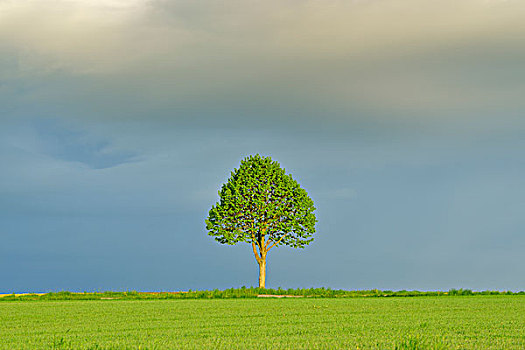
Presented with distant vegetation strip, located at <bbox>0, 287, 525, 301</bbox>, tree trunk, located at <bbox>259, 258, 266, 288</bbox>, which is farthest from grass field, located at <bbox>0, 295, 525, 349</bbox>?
tree trunk, located at <bbox>259, 258, 266, 288</bbox>

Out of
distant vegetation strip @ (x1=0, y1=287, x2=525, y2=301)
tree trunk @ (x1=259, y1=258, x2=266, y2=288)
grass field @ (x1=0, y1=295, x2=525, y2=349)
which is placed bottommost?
grass field @ (x1=0, y1=295, x2=525, y2=349)

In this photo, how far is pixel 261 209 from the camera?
5422 cm

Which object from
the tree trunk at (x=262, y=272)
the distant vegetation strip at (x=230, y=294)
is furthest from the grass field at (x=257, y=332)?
the tree trunk at (x=262, y=272)

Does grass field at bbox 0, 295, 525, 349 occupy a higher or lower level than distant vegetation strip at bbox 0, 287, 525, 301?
lower

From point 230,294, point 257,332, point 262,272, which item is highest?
point 262,272

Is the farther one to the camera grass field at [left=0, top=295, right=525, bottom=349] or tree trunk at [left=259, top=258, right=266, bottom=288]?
tree trunk at [left=259, top=258, right=266, bottom=288]

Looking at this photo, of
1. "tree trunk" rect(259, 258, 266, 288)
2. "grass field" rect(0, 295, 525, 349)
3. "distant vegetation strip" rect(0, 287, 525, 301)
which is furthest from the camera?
"tree trunk" rect(259, 258, 266, 288)

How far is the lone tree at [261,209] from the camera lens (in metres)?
54.3

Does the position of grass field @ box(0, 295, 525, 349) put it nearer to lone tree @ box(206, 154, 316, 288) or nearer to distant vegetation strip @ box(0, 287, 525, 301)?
distant vegetation strip @ box(0, 287, 525, 301)

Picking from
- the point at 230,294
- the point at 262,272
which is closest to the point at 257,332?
the point at 230,294

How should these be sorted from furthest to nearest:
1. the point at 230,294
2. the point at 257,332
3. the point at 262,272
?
1. the point at 262,272
2. the point at 230,294
3. the point at 257,332

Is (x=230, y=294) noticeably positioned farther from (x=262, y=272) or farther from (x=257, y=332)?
(x=257, y=332)

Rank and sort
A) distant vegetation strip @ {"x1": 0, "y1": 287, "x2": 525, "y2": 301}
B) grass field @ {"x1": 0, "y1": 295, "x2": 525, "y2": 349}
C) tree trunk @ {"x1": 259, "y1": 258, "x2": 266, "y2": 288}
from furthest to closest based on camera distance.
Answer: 1. tree trunk @ {"x1": 259, "y1": 258, "x2": 266, "y2": 288}
2. distant vegetation strip @ {"x1": 0, "y1": 287, "x2": 525, "y2": 301}
3. grass field @ {"x1": 0, "y1": 295, "x2": 525, "y2": 349}

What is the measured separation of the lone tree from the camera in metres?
54.3
